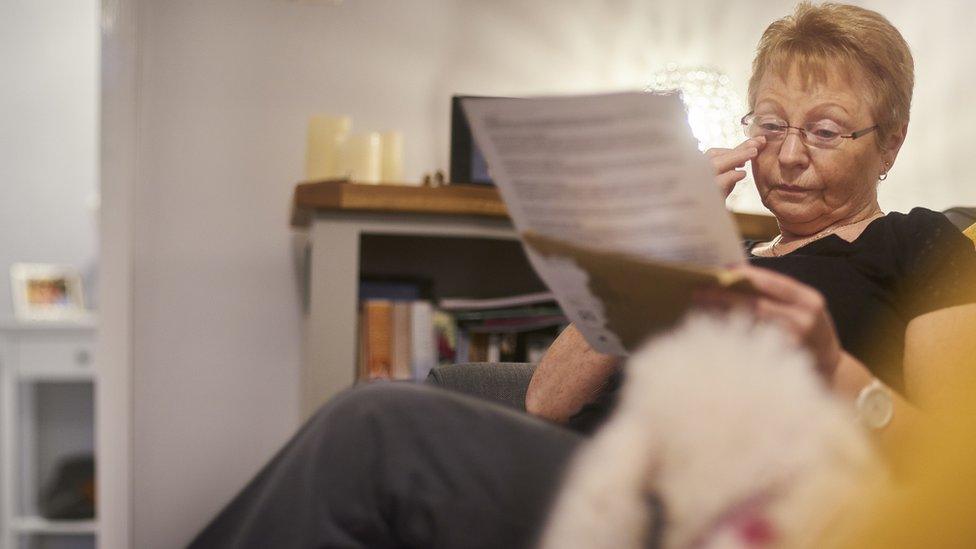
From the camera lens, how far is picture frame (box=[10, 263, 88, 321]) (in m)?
3.12

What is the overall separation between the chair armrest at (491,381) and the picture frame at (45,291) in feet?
7.26

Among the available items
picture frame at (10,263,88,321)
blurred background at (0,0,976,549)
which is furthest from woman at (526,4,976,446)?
picture frame at (10,263,88,321)

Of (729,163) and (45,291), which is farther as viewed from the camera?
(45,291)

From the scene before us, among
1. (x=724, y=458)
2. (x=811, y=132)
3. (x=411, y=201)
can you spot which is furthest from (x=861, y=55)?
(x=411, y=201)

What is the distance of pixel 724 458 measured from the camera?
593 mm

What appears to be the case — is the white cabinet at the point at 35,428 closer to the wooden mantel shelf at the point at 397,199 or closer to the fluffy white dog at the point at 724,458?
the wooden mantel shelf at the point at 397,199

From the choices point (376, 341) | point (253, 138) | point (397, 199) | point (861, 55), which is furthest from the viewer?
point (253, 138)

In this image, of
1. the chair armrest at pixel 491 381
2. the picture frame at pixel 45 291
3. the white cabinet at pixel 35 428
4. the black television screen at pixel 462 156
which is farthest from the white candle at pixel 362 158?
the picture frame at pixel 45 291

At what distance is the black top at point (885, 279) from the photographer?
3.24ft

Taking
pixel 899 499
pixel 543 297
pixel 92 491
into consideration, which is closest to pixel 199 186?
pixel 543 297

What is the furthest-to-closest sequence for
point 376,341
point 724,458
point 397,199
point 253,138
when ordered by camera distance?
1. point 253,138
2. point 376,341
3. point 397,199
4. point 724,458

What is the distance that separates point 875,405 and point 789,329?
15 centimetres

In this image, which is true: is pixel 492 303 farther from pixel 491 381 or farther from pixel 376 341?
pixel 491 381

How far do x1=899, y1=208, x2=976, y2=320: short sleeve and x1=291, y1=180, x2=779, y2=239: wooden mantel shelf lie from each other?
77 cm
